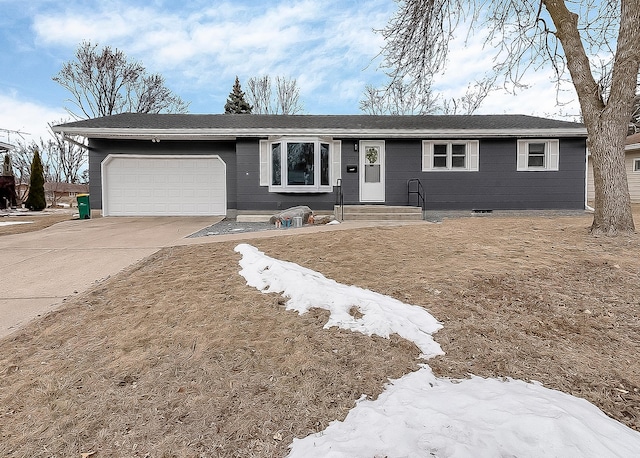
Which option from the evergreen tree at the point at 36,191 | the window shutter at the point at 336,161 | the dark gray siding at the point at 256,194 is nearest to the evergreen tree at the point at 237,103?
the evergreen tree at the point at 36,191

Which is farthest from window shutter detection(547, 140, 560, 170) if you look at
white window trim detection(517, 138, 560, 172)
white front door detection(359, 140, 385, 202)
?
white front door detection(359, 140, 385, 202)

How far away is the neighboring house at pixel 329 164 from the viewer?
35.9ft

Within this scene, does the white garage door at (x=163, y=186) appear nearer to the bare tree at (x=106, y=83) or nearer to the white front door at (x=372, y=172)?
the white front door at (x=372, y=172)

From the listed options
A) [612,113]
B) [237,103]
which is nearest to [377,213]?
[612,113]

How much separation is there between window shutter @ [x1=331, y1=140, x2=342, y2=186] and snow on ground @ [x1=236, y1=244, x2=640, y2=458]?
372 inches

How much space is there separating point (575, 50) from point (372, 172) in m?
6.05

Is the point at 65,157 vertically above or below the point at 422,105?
below

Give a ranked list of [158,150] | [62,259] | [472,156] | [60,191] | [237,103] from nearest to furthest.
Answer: [62,259]
[472,156]
[158,150]
[60,191]
[237,103]

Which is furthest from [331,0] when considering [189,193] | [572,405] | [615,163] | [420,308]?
[572,405]

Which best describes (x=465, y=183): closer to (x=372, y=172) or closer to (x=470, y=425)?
(x=372, y=172)

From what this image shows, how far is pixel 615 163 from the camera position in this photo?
6062mm

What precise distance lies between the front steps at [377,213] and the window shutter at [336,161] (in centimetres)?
111

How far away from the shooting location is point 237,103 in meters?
28.6

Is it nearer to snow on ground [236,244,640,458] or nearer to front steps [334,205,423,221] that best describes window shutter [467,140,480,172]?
front steps [334,205,423,221]
